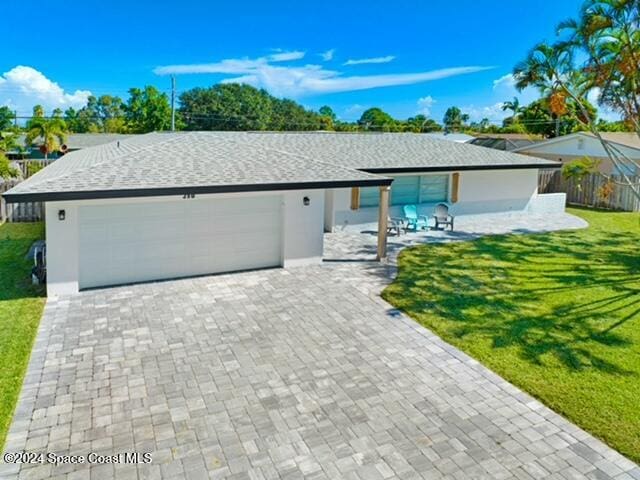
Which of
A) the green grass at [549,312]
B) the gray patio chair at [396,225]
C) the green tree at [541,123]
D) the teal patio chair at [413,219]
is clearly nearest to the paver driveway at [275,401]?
the green grass at [549,312]

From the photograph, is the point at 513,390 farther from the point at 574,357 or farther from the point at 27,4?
the point at 27,4

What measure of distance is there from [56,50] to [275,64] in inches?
966

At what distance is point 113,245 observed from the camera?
11.4 meters

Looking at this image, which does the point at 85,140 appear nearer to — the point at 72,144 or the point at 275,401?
the point at 72,144

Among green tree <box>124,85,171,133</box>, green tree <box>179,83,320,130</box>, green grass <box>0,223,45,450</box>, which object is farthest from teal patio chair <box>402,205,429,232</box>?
green tree <box>179,83,320,130</box>

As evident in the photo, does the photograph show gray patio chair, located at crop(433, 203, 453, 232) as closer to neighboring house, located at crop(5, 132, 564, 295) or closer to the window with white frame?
the window with white frame

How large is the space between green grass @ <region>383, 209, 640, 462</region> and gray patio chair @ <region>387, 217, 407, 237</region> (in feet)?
5.86

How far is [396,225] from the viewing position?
58.2 feet

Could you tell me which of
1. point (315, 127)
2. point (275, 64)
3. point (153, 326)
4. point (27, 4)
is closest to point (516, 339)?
point (153, 326)

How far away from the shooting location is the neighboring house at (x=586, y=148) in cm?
2628

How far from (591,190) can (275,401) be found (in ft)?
78.4

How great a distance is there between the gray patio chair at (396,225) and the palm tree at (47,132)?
28059mm

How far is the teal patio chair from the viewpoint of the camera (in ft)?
60.1

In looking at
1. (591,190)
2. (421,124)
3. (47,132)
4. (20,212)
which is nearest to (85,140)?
(47,132)
